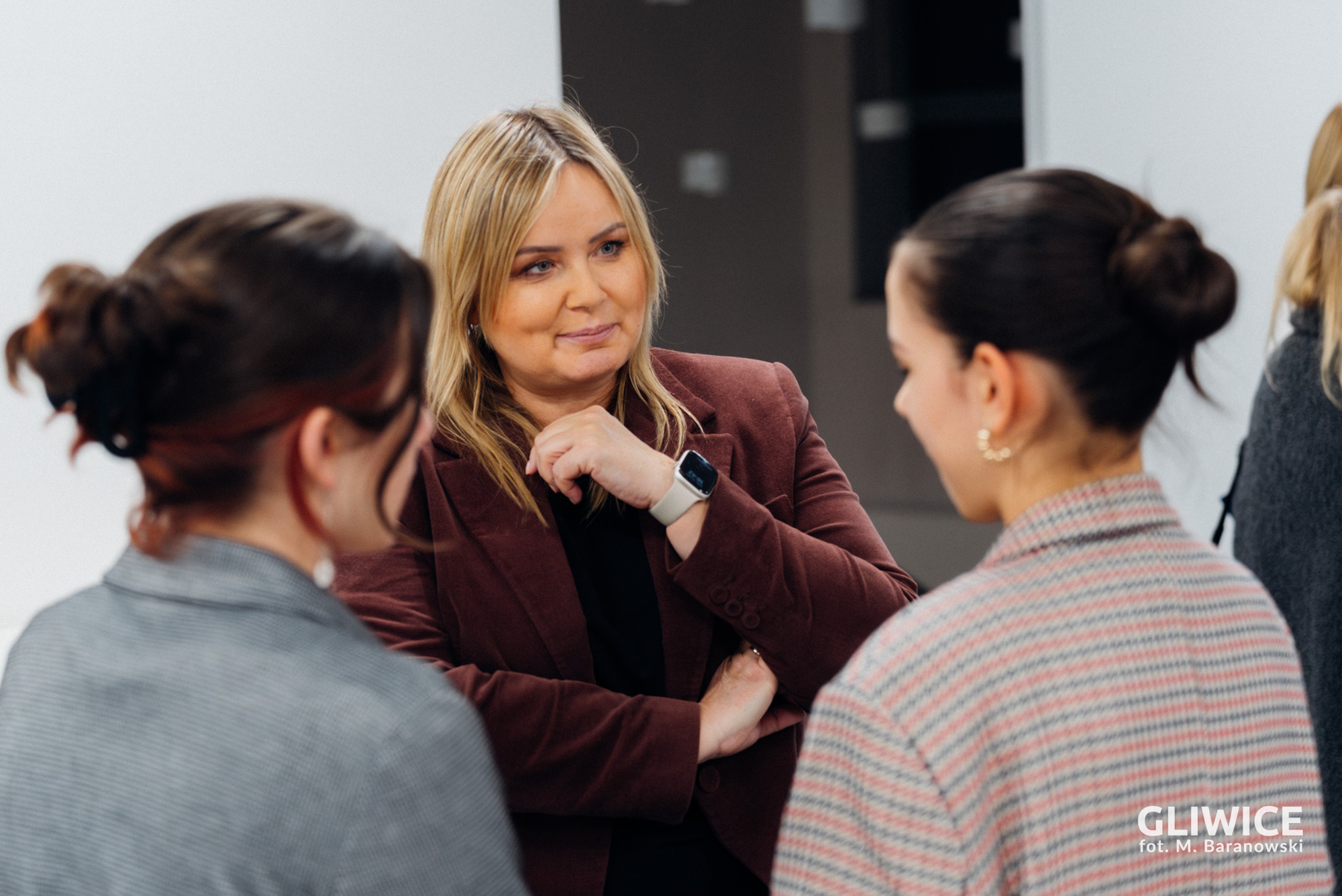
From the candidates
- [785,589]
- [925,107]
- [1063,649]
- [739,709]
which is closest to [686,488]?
[785,589]

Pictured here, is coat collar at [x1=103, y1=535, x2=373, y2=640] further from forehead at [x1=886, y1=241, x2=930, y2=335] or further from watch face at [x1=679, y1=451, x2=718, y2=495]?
watch face at [x1=679, y1=451, x2=718, y2=495]

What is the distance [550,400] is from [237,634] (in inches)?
33.8

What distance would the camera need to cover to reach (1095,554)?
100 cm

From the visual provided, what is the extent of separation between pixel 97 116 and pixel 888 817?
1.92 m

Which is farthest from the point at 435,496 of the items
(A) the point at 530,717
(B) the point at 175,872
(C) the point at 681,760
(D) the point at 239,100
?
(D) the point at 239,100

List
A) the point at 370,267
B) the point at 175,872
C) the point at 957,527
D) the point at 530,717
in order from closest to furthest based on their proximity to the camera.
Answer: the point at 175,872, the point at 370,267, the point at 530,717, the point at 957,527

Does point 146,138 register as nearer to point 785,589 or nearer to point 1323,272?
point 785,589

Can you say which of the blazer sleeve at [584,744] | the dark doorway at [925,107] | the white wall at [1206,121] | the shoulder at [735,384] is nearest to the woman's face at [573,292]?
the shoulder at [735,384]

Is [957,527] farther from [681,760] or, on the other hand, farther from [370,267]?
[370,267]

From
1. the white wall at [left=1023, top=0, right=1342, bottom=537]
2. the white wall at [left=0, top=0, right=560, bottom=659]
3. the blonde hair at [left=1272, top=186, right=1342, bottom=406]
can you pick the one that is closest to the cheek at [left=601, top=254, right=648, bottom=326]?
the white wall at [left=0, top=0, right=560, bottom=659]

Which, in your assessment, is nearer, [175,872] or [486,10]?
[175,872]

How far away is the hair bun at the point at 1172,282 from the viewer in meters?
0.98

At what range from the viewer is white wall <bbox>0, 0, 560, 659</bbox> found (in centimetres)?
212

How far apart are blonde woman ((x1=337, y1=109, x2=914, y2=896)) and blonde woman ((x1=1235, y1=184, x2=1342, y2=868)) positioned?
3.06 ft
